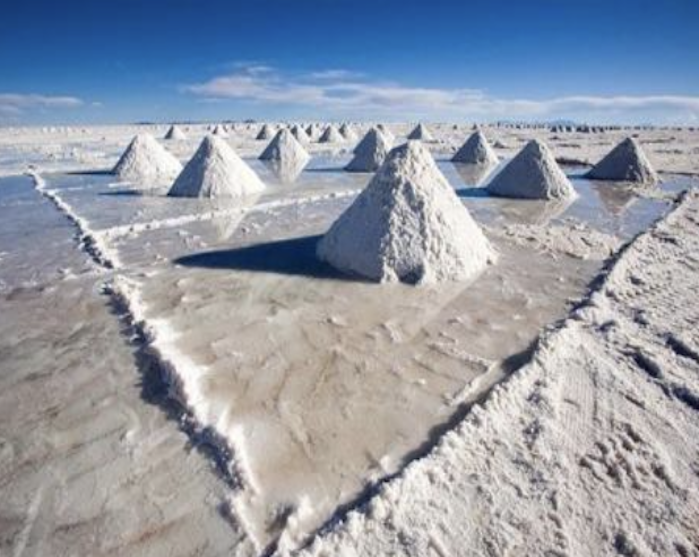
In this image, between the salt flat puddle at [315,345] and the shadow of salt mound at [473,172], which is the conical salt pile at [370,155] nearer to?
the shadow of salt mound at [473,172]

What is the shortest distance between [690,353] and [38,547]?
154 inches

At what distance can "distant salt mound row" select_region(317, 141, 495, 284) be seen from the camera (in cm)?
521

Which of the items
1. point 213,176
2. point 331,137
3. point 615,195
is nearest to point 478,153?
point 615,195

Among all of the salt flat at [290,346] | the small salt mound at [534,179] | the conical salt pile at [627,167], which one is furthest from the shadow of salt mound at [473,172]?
the salt flat at [290,346]

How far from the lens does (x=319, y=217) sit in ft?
28.2

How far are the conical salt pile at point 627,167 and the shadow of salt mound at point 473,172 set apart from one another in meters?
2.79

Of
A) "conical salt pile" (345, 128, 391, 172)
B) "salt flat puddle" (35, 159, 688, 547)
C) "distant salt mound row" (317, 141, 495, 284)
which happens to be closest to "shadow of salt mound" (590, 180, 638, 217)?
"salt flat puddle" (35, 159, 688, 547)

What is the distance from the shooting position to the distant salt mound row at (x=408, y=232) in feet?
17.1

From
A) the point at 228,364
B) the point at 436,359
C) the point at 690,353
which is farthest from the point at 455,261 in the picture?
the point at 228,364

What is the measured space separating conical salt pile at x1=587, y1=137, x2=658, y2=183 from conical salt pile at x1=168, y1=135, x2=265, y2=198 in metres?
8.43

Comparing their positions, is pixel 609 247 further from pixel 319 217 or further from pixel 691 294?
pixel 319 217

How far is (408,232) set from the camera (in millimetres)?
5258

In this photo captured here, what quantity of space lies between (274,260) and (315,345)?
7.50 feet

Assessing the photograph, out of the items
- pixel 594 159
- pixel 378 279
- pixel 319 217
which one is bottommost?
pixel 594 159
